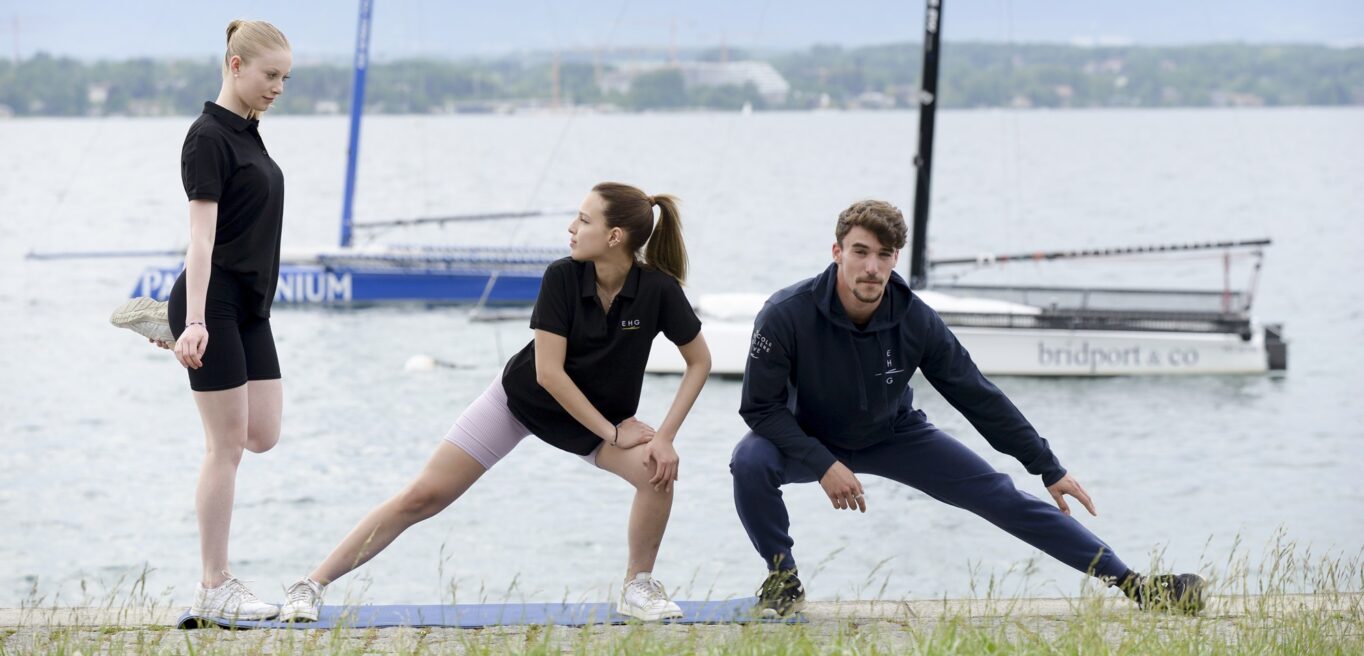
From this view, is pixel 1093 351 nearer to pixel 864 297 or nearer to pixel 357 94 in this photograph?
pixel 357 94

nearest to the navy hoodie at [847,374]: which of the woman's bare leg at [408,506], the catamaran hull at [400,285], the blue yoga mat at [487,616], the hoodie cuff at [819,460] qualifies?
the hoodie cuff at [819,460]

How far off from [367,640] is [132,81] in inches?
2786

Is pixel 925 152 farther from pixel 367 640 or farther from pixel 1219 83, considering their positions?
pixel 1219 83

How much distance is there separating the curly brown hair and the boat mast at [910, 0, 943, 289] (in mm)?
15695

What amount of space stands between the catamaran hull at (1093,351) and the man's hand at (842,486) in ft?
48.1

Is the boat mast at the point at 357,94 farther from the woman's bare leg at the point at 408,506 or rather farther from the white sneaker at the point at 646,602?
the white sneaker at the point at 646,602

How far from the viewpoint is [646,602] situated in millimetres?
4941

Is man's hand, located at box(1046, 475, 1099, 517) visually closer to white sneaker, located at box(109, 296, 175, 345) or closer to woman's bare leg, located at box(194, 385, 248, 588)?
woman's bare leg, located at box(194, 385, 248, 588)

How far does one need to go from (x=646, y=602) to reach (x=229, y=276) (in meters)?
1.59

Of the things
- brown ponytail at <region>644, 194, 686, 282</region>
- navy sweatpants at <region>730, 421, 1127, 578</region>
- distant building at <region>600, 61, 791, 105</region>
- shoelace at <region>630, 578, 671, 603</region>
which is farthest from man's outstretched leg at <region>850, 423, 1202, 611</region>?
distant building at <region>600, 61, 791, 105</region>

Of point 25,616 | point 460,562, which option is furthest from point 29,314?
point 25,616

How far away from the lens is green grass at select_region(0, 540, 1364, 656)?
4.32m

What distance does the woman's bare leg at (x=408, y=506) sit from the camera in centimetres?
495

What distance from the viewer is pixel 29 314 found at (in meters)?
35.9
